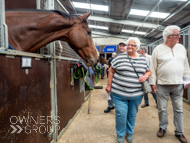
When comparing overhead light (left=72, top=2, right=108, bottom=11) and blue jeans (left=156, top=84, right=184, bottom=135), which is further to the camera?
overhead light (left=72, top=2, right=108, bottom=11)

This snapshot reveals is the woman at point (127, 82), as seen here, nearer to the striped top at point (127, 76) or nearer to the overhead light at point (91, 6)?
the striped top at point (127, 76)

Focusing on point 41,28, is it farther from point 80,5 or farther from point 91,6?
point 80,5

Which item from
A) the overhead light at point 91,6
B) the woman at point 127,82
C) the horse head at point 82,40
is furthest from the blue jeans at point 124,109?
the overhead light at point 91,6

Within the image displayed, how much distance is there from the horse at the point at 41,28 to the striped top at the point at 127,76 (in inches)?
24.8

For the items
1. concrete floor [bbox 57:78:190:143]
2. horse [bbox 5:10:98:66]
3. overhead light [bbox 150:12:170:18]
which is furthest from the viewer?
overhead light [bbox 150:12:170:18]

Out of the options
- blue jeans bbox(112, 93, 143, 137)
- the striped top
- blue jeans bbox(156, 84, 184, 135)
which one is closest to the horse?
the striped top

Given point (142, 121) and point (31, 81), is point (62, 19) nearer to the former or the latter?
point (31, 81)

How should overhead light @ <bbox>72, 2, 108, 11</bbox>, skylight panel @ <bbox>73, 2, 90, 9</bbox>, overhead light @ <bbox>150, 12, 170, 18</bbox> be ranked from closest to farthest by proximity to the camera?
overhead light @ <bbox>150, 12, 170, 18</bbox>
overhead light @ <bbox>72, 2, 108, 11</bbox>
skylight panel @ <bbox>73, 2, 90, 9</bbox>

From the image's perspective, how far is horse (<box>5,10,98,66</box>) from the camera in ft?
4.45

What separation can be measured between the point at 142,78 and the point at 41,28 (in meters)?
1.43

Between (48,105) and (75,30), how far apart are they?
109 centimetres

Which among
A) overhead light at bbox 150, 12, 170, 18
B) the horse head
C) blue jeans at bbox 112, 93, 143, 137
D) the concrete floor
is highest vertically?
overhead light at bbox 150, 12, 170, 18

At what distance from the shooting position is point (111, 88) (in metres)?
1.76

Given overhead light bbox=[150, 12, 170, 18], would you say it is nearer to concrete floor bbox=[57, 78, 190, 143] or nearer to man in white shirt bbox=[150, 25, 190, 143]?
concrete floor bbox=[57, 78, 190, 143]
